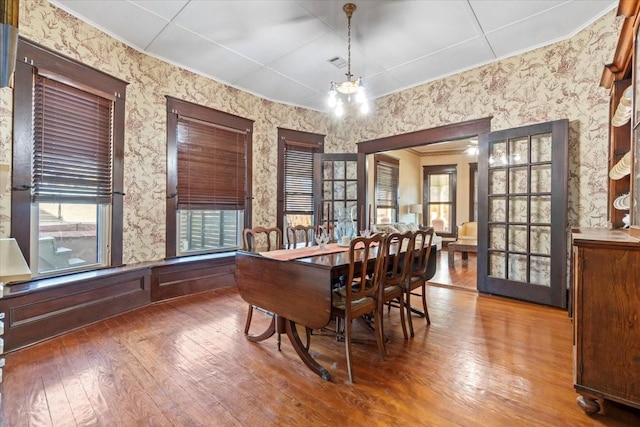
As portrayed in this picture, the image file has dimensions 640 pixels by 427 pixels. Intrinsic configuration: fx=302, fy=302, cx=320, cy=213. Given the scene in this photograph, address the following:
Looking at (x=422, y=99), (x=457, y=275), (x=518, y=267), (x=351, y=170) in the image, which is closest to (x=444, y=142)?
(x=422, y=99)

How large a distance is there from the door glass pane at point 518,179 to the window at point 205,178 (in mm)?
3455

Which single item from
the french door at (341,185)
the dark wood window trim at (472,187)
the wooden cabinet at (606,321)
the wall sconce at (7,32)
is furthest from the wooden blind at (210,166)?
the dark wood window trim at (472,187)

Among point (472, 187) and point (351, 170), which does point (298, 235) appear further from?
point (472, 187)

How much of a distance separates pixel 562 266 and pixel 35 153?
16.6 feet

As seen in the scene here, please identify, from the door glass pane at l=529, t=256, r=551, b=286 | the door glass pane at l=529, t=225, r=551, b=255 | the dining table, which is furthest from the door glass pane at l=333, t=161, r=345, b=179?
the door glass pane at l=529, t=256, r=551, b=286

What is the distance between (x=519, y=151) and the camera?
11.5ft

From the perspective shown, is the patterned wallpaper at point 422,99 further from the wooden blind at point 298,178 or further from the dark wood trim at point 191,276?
the wooden blind at point 298,178

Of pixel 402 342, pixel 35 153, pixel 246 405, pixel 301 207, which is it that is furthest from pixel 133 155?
pixel 402 342

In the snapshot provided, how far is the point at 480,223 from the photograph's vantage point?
3.81 metres

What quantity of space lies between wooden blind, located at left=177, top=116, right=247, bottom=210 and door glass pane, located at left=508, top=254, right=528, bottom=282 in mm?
3591

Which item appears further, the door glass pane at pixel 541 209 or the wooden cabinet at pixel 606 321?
the door glass pane at pixel 541 209

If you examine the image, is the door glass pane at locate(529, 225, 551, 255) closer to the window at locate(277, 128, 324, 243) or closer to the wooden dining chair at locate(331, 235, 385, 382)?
the wooden dining chair at locate(331, 235, 385, 382)

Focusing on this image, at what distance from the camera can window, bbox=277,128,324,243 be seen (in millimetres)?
4906

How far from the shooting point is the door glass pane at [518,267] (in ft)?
11.4
